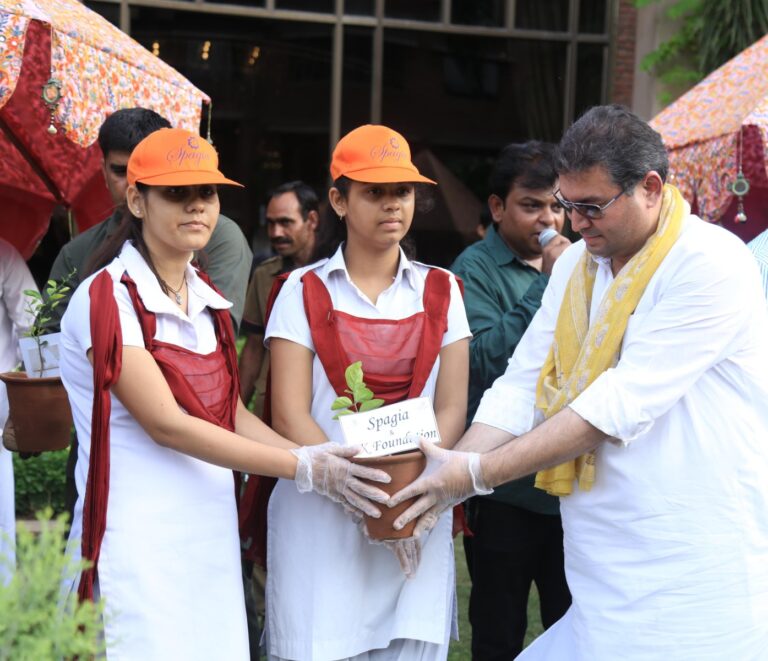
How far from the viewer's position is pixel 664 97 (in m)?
9.33

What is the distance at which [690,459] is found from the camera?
8.57ft

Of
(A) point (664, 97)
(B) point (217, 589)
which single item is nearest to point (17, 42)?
(B) point (217, 589)

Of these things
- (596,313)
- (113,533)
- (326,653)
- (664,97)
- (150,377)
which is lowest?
(326,653)

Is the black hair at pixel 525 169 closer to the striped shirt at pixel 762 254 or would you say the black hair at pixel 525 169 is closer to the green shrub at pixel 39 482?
the striped shirt at pixel 762 254

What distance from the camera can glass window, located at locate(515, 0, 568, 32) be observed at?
31.3 ft

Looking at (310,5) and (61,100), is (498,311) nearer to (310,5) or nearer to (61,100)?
(61,100)

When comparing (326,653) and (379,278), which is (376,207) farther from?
(326,653)

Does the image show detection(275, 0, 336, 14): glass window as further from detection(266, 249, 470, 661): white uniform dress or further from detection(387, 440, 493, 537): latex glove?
detection(387, 440, 493, 537): latex glove

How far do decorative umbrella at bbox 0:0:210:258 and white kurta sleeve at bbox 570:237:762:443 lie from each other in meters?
1.86

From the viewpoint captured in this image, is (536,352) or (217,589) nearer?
(217,589)

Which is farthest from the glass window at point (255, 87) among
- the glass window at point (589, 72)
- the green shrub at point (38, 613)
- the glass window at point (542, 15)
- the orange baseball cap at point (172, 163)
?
the green shrub at point (38, 613)

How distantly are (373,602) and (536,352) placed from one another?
0.85 meters

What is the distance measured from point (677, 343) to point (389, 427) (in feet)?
2.44

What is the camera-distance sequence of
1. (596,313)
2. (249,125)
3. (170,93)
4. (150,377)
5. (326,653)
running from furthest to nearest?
1. (249,125)
2. (170,93)
3. (326,653)
4. (596,313)
5. (150,377)
